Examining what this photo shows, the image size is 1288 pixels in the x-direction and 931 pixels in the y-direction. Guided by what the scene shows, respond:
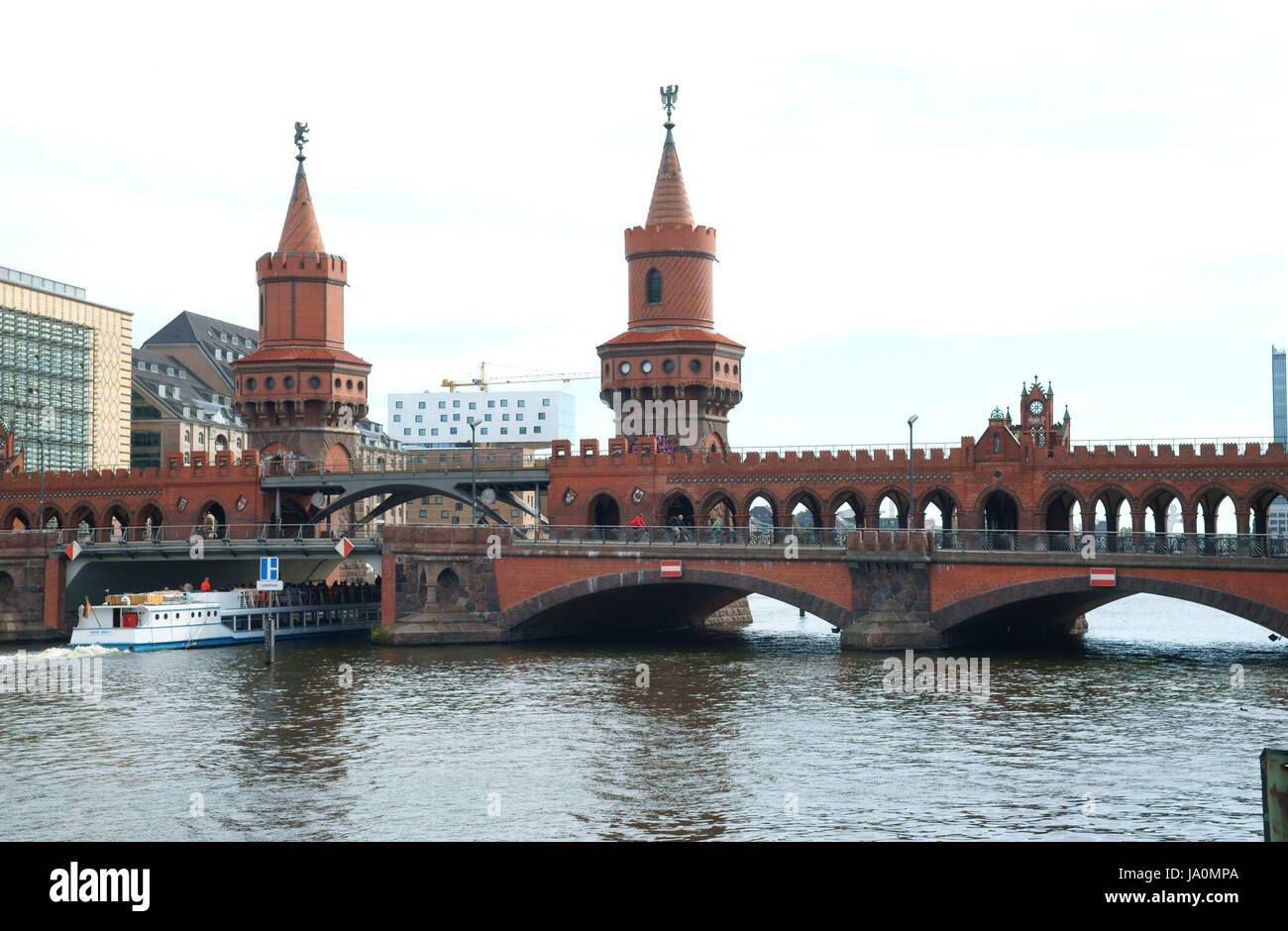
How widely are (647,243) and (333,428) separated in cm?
2612

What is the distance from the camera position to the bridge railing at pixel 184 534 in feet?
276

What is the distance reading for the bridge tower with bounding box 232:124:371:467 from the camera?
320 ft

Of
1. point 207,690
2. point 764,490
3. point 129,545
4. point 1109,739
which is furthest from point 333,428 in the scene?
point 1109,739

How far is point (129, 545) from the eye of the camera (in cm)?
8275

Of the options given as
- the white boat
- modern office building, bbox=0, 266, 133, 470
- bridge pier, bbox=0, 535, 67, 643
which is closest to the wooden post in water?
the white boat

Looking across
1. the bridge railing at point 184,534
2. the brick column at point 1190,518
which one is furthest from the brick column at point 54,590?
the brick column at point 1190,518

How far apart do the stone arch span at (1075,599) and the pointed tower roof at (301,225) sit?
5556 centimetres

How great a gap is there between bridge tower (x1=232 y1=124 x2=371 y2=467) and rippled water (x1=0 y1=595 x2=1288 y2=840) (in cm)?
3437

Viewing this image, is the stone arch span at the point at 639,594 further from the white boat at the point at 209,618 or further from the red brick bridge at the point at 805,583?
the white boat at the point at 209,618

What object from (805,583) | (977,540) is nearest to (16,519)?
(805,583)

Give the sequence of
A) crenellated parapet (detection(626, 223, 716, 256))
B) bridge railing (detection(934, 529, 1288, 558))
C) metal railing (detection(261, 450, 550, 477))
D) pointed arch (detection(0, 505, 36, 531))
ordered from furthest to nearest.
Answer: pointed arch (detection(0, 505, 36, 531)), crenellated parapet (detection(626, 223, 716, 256)), metal railing (detection(261, 450, 550, 477)), bridge railing (detection(934, 529, 1288, 558))

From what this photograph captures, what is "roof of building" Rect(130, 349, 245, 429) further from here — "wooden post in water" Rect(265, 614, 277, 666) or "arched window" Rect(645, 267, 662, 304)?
"wooden post in water" Rect(265, 614, 277, 666)

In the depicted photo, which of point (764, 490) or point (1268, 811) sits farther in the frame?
point (764, 490)
